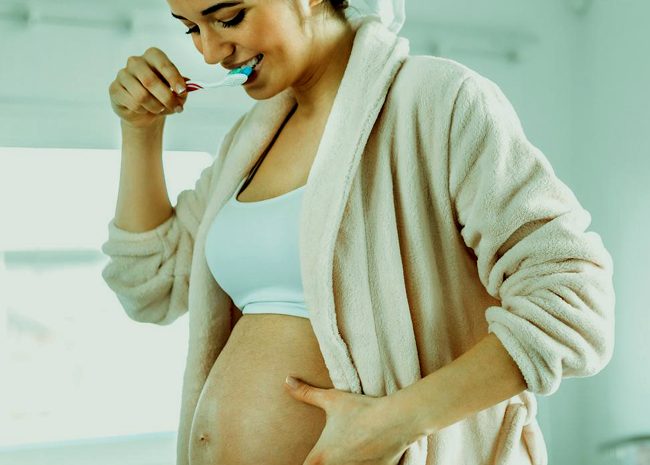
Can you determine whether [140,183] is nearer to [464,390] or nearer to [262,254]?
[262,254]

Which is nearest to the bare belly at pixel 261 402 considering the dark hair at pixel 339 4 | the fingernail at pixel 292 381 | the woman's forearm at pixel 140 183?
the fingernail at pixel 292 381

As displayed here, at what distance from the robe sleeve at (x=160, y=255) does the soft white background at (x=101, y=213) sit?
2.99 ft

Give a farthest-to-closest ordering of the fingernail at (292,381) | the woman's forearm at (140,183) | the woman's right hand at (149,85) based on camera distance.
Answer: the woman's forearm at (140,183)
the woman's right hand at (149,85)
the fingernail at (292,381)

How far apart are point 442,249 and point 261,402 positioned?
0.86 feet

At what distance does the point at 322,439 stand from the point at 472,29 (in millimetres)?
1757

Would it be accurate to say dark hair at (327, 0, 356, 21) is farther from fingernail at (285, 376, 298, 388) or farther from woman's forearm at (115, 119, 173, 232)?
fingernail at (285, 376, 298, 388)

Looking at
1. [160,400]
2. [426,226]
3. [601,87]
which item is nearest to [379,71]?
[426,226]

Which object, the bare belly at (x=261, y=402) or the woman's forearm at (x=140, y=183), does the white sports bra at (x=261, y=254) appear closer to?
the bare belly at (x=261, y=402)

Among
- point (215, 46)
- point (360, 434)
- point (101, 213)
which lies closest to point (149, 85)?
point (215, 46)

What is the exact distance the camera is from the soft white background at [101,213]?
1.96 m

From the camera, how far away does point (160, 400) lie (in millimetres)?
2092

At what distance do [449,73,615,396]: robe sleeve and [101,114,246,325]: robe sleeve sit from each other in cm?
44

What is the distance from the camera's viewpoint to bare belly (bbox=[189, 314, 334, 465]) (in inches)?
33.9

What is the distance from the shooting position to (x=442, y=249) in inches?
32.8
